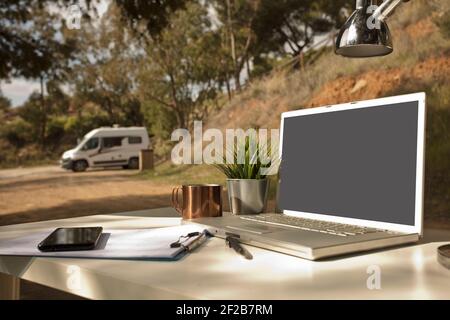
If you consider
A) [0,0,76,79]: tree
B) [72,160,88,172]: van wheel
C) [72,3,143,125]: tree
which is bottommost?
[72,160,88,172]: van wheel

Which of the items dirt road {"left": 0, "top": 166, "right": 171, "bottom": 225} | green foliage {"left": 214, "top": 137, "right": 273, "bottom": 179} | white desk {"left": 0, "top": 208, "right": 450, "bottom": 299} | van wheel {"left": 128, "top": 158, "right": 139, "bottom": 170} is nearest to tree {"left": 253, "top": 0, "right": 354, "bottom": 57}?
van wheel {"left": 128, "top": 158, "right": 139, "bottom": 170}

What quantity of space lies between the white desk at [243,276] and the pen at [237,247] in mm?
11

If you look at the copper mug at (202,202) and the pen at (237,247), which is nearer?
the pen at (237,247)

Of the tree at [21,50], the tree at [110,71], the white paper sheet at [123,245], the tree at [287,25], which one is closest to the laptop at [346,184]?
the white paper sheet at [123,245]

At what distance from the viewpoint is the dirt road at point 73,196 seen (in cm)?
648

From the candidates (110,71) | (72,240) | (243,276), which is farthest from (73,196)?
(110,71)

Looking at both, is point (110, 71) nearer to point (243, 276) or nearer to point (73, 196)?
point (73, 196)

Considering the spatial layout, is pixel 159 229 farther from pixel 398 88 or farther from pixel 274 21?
pixel 274 21

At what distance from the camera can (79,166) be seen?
12773 millimetres

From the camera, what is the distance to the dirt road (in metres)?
6.48

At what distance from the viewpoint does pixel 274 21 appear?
562 inches

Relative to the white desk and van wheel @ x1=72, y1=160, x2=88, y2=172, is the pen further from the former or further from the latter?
van wheel @ x1=72, y1=160, x2=88, y2=172

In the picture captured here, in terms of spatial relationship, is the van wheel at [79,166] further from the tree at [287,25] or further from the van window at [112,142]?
the tree at [287,25]
